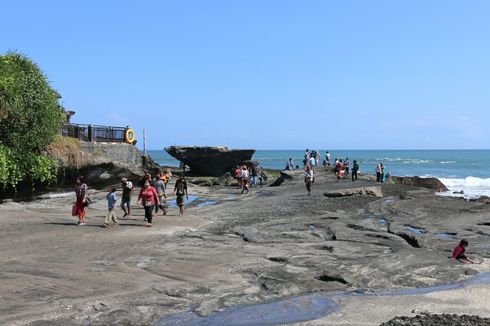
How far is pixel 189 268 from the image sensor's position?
13055 mm

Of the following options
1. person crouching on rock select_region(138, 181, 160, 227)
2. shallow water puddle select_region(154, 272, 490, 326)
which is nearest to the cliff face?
person crouching on rock select_region(138, 181, 160, 227)

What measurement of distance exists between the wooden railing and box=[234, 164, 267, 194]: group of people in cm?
828

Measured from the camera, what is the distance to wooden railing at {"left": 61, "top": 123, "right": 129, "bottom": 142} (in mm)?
32281

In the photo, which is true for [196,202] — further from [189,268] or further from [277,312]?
[277,312]

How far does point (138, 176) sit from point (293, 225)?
1371cm

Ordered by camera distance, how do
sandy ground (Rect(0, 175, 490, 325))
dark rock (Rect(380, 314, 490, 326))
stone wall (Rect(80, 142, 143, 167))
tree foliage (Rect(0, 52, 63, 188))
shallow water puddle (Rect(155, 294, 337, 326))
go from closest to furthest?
1. dark rock (Rect(380, 314, 490, 326))
2. shallow water puddle (Rect(155, 294, 337, 326))
3. sandy ground (Rect(0, 175, 490, 325))
4. tree foliage (Rect(0, 52, 63, 188))
5. stone wall (Rect(80, 142, 143, 167))

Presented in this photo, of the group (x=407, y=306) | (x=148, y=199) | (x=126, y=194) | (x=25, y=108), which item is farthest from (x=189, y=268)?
(x=25, y=108)

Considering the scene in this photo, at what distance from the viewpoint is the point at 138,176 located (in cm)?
3134

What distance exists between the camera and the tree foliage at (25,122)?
85.7 ft

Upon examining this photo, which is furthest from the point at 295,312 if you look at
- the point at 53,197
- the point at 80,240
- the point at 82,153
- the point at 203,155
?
the point at 203,155

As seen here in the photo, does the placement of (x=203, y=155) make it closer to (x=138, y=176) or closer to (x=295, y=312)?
(x=138, y=176)

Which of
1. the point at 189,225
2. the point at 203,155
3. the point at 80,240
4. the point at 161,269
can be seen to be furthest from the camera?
the point at 203,155

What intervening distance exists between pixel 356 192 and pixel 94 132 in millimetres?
16382

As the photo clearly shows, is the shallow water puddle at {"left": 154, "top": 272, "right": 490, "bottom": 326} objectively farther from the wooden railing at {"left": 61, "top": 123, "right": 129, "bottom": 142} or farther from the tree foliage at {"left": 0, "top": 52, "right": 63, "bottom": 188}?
the wooden railing at {"left": 61, "top": 123, "right": 129, "bottom": 142}
